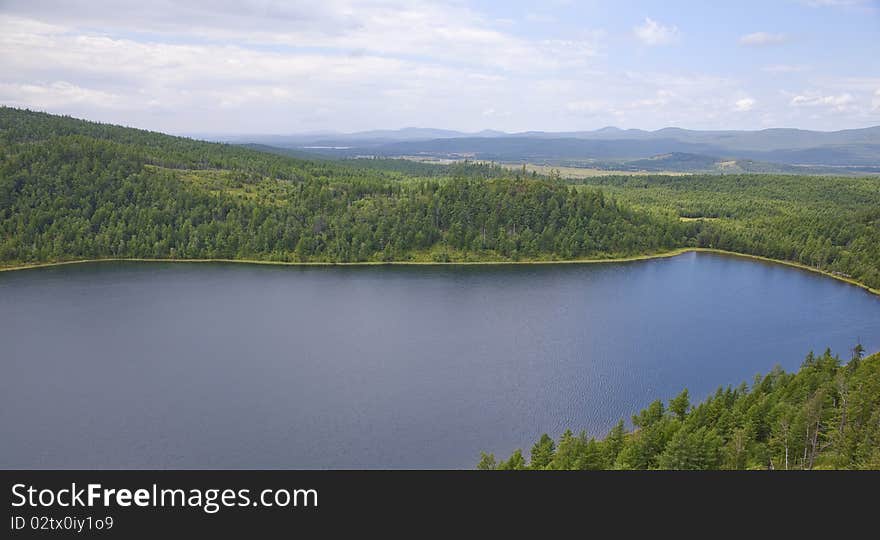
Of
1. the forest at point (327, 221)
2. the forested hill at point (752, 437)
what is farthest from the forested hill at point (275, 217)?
the forested hill at point (752, 437)

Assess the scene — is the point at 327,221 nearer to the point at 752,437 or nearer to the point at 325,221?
the point at 325,221

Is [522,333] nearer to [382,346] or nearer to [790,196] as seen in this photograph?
[382,346]

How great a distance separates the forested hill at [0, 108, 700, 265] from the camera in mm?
90875

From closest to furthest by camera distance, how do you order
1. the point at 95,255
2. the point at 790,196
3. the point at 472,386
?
the point at 472,386 < the point at 95,255 < the point at 790,196

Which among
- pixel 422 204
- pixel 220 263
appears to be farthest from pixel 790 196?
pixel 220 263

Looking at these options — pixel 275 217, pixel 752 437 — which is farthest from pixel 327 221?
pixel 752 437

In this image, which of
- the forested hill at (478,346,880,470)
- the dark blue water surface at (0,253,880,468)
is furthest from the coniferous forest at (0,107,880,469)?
the forested hill at (478,346,880,470)

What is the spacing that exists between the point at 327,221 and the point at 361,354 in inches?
2012

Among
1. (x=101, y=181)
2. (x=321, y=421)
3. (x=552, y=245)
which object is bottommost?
(x=321, y=421)

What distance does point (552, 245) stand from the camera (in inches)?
3757

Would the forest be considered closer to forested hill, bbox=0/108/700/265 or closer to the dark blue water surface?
forested hill, bbox=0/108/700/265

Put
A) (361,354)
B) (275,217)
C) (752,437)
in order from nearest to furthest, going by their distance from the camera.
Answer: (752,437) < (361,354) < (275,217)

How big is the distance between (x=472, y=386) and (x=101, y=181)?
3259 inches

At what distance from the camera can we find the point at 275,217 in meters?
98.5
